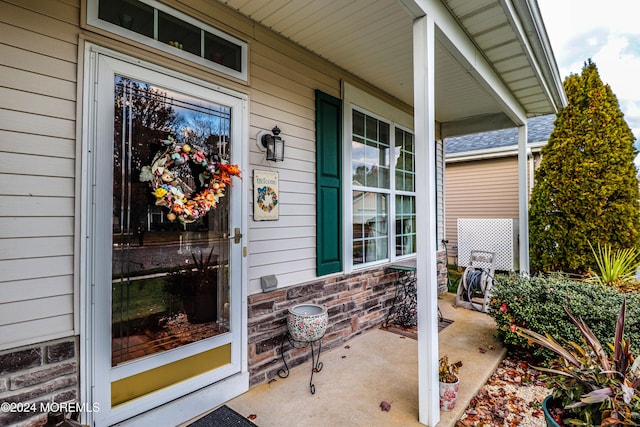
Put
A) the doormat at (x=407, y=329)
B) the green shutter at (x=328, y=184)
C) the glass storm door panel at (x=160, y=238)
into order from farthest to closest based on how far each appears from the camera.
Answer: the doormat at (x=407, y=329) → the green shutter at (x=328, y=184) → the glass storm door panel at (x=160, y=238)

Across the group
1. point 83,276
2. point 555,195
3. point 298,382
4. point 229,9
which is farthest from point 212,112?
point 555,195

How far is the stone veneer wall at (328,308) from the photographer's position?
2623 mm

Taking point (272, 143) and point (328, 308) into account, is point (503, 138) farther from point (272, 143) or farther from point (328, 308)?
point (272, 143)

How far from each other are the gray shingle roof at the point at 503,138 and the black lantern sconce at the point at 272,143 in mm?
6406

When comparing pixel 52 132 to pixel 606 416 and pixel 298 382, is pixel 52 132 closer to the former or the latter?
pixel 298 382

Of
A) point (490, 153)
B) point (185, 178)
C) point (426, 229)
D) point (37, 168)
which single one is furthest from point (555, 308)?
point (490, 153)

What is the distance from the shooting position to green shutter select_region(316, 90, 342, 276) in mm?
3207

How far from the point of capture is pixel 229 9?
2.46m

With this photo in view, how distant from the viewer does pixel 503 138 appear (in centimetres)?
838

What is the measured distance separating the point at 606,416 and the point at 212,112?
2.99 metres

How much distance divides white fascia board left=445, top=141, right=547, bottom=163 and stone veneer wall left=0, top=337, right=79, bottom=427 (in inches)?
357

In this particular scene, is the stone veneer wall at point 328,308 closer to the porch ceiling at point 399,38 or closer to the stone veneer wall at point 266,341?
the stone veneer wall at point 266,341

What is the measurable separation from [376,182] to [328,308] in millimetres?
1816

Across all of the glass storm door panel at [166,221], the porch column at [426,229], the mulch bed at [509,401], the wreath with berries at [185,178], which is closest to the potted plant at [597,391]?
→ the mulch bed at [509,401]
